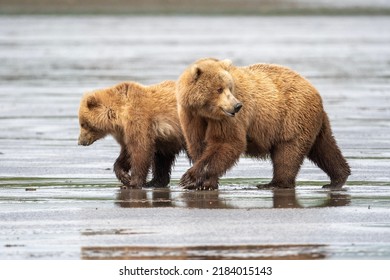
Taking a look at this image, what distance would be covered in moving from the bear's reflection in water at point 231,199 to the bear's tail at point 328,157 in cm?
53

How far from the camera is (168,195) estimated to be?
10617 millimetres

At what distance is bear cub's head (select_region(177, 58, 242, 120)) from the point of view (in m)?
10.5

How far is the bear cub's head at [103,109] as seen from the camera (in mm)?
11617

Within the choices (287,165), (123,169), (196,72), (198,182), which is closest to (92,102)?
(123,169)

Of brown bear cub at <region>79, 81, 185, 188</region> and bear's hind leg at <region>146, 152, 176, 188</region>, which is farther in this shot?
bear's hind leg at <region>146, 152, 176, 188</region>

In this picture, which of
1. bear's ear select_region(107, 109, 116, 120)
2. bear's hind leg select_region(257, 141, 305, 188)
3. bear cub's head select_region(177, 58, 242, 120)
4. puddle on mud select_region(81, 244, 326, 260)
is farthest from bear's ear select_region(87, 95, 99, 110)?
puddle on mud select_region(81, 244, 326, 260)

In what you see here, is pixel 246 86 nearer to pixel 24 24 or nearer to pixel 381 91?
pixel 381 91

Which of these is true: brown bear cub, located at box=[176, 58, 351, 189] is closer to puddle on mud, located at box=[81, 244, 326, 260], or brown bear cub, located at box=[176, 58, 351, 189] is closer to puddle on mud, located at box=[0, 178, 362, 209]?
puddle on mud, located at box=[0, 178, 362, 209]

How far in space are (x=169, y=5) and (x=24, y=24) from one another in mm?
14680

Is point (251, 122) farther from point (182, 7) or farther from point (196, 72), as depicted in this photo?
point (182, 7)

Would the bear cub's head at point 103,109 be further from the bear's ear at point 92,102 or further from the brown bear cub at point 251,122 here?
the brown bear cub at point 251,122

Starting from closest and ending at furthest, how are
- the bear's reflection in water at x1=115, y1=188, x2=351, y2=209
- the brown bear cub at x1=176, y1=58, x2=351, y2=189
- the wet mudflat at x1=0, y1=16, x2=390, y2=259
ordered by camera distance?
the wet mudflat at x1=0, y1=16, x2=390, y2=259 < the bear's reflection in water at x1=115, y1=188, x2=351, y2=209 < the brown bear cub at x1=176, y1=58, x2=351, y2=189

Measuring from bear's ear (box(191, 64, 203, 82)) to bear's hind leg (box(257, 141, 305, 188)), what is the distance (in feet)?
3.72

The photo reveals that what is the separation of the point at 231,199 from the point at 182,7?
178 feet
